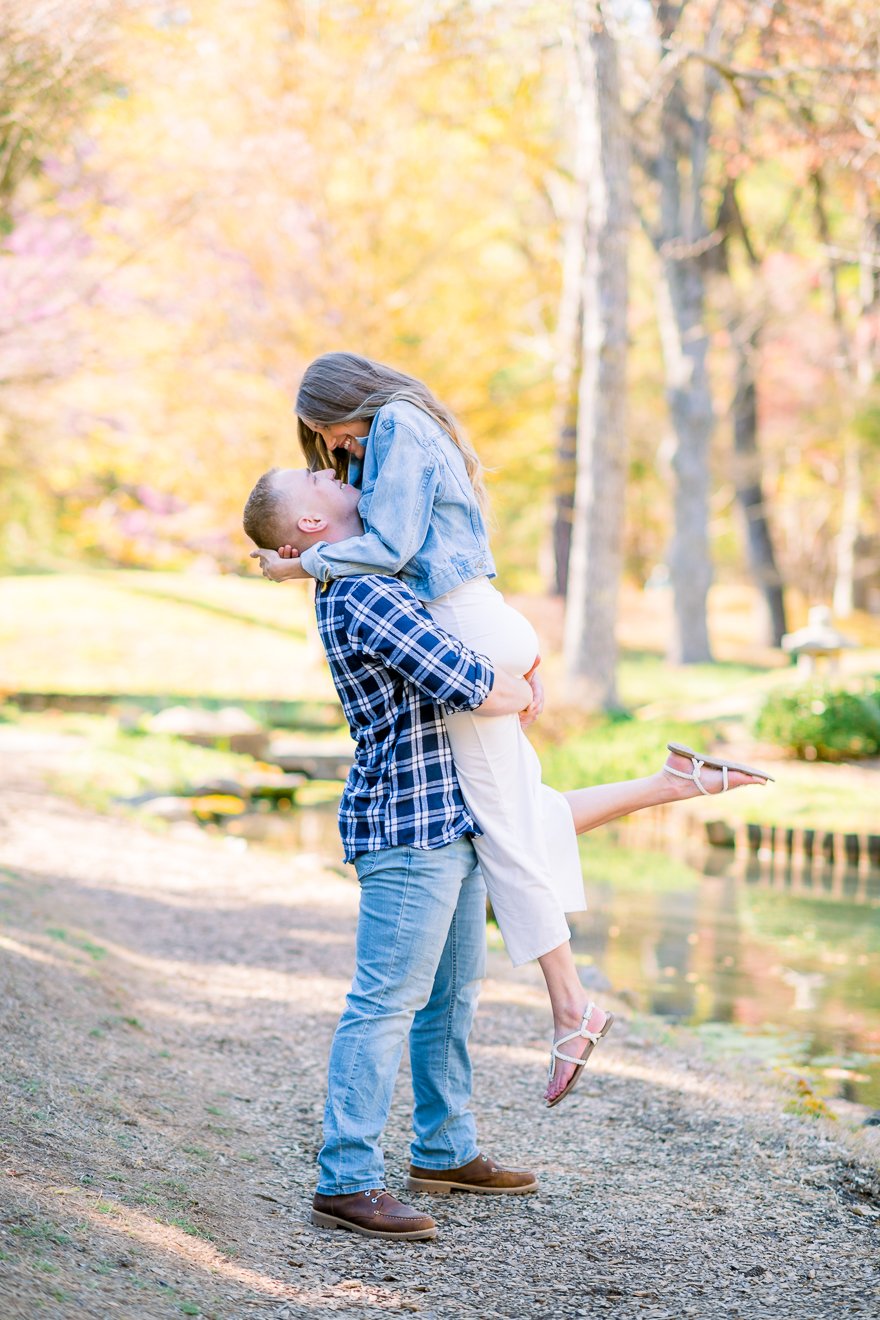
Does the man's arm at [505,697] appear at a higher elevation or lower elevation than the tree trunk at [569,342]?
lower

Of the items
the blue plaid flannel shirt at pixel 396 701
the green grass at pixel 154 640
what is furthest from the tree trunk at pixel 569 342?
the blue plaid flannel shirt at pixel 396 701

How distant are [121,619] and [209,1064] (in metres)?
15.8

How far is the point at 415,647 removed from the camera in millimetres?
2789

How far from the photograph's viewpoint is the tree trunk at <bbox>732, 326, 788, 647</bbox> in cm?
2169

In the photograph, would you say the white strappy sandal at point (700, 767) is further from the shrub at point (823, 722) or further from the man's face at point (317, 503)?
the shrub at point (823, 722)

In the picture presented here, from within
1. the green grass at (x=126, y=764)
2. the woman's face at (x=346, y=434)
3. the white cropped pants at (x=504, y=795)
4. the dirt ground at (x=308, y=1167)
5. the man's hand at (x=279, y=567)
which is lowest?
the green grass at (x=126, y=764)

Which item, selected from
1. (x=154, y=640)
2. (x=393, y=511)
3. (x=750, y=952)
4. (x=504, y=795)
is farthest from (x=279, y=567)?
(x=154, y=640)

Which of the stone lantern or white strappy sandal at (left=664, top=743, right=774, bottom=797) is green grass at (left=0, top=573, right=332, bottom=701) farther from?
white strappy sandal at (left=664, top=743, right=774, bottom=797)

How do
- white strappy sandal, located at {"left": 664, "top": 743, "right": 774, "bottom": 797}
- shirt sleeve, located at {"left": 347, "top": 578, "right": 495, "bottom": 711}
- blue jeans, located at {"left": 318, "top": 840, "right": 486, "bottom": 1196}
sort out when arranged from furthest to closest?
white strappy sandal, located at {"left": 664, "top": 743, "right": 774, "bottom": 797}
blue jeans, located at {"left": 318, "top": 840, "right": 486, "bottom": 1196}
shirt sleeve, located at {"left": 347, "top": 578, "right": 495, "bottom": 711}

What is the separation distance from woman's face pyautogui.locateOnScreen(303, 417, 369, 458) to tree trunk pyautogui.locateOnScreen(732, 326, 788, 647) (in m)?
19.1

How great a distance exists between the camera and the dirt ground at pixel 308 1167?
261cm

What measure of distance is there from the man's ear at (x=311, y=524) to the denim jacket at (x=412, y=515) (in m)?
0.04

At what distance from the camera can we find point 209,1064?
13.5ft

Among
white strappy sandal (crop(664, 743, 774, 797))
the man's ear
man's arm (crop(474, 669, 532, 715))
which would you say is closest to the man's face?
the man's ear
